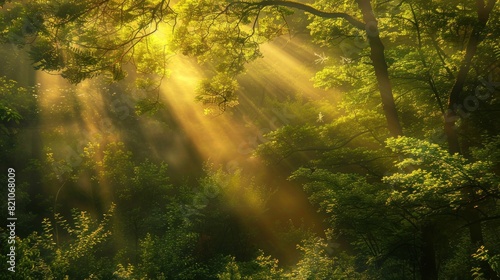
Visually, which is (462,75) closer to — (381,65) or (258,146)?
(381,65)

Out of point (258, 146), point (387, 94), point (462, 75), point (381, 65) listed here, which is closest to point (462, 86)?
point (462, 75)

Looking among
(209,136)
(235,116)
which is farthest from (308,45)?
(209,136)

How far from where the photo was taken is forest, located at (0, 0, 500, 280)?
6066mm

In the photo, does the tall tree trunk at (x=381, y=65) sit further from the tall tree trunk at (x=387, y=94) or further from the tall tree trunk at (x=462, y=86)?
the tall tree trunk at (x=462, y=86)

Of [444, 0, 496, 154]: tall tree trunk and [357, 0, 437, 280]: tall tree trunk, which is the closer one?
[444, 0, 496, 154]: tall tree trunk

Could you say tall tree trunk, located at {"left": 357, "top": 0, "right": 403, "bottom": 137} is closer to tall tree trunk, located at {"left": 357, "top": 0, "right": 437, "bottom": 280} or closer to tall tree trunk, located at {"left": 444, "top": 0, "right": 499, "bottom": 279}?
tall tree trunk, located at {"left": 357, "top": 0, "right": 437, "bottom": 280}

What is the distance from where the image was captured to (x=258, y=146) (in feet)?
35.7

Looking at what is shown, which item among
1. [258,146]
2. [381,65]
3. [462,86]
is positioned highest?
[258,146]

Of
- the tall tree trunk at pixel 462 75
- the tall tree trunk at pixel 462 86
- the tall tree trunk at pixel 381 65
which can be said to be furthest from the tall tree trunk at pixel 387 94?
the tall tree trunk at pixel 462 75

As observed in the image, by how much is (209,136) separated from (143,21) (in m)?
13.6

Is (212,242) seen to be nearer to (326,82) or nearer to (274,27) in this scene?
Answer: (326,82)

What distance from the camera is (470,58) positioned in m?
7.27

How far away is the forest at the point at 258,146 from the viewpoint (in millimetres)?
6066

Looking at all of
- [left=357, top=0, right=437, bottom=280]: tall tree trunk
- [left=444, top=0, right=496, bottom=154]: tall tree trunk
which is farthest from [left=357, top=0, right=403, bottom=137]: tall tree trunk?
[left=444, top=0, right=496, bottom=154]: tall tree trunk
